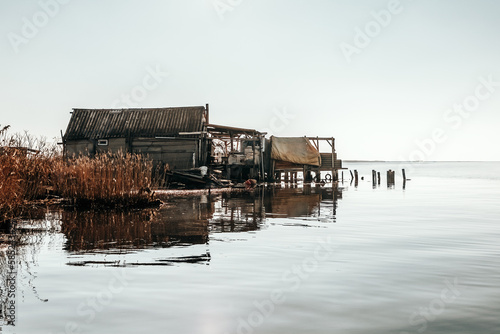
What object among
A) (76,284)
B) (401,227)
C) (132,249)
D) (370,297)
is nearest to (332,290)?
(370,297)

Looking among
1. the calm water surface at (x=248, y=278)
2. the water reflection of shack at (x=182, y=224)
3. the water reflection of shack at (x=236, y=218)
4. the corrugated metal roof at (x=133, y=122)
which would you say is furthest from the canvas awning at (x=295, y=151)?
the calm water surface at (x=248, y=278)

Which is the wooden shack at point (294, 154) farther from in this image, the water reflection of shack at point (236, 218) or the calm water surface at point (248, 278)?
the calm water surface at point (248, 278)

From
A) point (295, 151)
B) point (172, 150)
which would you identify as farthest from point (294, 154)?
point (172, 150)

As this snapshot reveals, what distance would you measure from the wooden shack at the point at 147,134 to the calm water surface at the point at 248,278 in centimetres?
2125

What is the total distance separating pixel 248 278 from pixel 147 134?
29045 mm

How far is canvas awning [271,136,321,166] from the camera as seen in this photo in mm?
41625

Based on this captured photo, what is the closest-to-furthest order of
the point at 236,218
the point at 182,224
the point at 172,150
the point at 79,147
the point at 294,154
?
the point at 182,224 → the point at 236,218 → the point at 172,150 → the point at 79,147 → the point at 294,154

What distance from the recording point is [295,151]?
1666 inches

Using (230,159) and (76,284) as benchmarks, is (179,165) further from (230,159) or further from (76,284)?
(76,284)

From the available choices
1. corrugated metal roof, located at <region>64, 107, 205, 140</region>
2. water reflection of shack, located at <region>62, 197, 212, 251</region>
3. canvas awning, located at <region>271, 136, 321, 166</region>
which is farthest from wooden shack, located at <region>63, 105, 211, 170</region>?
water reflection of shack, located at <region>62, 197, 212, 251</region>

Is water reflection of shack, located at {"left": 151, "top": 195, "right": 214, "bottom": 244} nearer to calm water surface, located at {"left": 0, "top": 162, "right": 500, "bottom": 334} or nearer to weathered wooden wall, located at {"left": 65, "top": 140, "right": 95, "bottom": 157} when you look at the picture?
calm water surface, located at {"left": 0, "top": 162, "right": 500, "bottom": 334}

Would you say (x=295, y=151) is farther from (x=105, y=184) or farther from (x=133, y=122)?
(x=105, y=184)

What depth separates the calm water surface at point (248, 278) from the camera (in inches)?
183

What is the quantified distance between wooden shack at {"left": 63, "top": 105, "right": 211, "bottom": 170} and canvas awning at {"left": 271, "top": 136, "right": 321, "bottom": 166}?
8.02m
